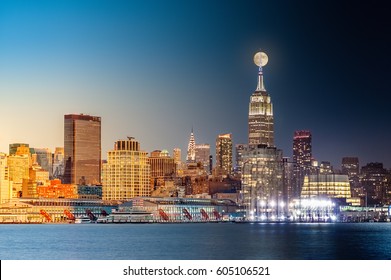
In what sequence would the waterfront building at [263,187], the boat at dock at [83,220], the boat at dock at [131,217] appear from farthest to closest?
the boat at dock at [83,220]
the boat at dock at [131,217]
the waterfront building at [263,187]

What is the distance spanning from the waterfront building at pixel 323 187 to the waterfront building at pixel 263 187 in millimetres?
10076

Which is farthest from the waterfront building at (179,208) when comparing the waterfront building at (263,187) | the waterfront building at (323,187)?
the waterfront building at (323,187)

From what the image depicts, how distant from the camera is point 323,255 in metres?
60.2

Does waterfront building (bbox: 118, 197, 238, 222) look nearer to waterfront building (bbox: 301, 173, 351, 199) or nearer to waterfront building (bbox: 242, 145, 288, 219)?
waterfront building (bbox: 242, 145, 288, 219)

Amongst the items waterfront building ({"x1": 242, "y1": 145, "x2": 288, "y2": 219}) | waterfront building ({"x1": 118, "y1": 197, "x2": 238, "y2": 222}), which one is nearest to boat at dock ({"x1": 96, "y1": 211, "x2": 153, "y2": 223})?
waterfront building ({"x1": 118, "y1": 197, "x2": 238, "y2": 222})

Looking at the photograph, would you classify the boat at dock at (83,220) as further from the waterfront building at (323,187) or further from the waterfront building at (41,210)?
the waterfront building at (323,187)

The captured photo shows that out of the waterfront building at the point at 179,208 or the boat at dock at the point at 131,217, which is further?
the waterfront building at the point at 179,208

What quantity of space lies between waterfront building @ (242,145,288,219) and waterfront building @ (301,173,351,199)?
33.1 ft

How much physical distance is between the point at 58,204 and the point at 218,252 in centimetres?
11731

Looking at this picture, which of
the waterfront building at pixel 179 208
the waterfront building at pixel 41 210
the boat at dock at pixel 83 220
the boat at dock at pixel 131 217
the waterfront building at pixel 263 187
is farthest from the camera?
the boat at dock at pixel 83 220

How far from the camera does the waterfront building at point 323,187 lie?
626ft

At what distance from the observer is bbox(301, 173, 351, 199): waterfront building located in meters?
191
